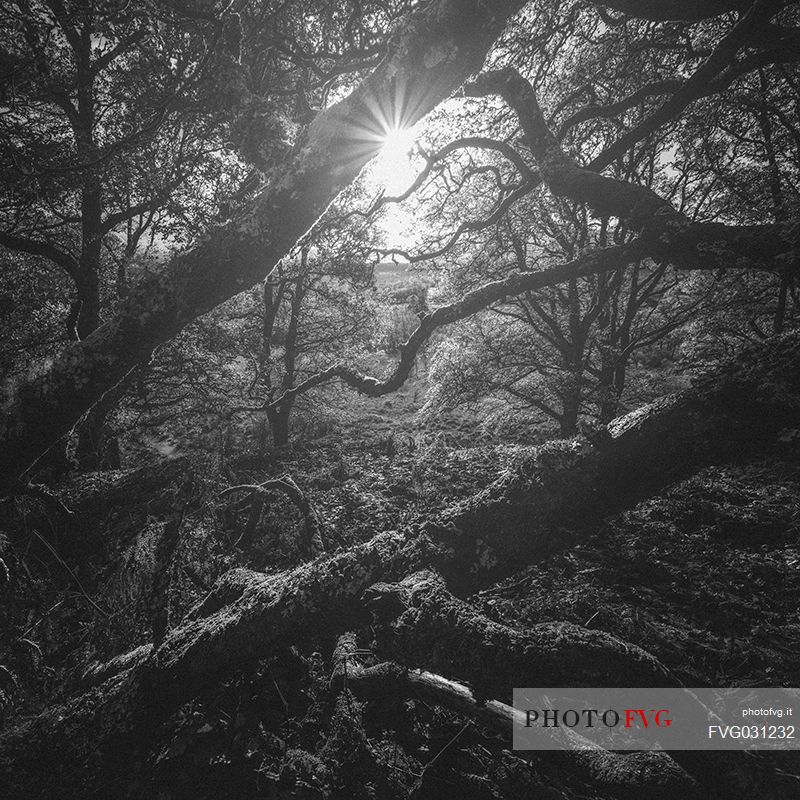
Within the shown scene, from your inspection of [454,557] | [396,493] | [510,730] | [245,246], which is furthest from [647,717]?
[396,493]

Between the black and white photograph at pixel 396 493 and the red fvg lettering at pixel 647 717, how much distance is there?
0.01 meters

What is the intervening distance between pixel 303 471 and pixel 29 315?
622cm

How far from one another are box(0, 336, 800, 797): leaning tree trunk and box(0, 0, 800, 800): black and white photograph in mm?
18

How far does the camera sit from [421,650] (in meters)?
2.10

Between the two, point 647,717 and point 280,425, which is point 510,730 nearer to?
point 647,717

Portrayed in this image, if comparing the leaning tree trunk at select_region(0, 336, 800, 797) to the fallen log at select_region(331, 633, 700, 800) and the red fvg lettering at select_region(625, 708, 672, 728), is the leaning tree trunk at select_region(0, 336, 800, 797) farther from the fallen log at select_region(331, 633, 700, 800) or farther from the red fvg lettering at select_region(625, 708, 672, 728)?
the red fvg lettering at select_region(625, 708, 672, 728)

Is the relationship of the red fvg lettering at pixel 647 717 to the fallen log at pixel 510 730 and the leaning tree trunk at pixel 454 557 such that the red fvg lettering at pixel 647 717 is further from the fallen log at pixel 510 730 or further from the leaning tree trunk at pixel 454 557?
the leaning tree trunk at pixel 454 557

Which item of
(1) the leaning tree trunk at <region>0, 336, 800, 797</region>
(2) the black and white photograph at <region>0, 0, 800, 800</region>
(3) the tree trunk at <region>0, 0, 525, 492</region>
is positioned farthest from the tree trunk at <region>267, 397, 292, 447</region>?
(1) the leaning tree trunk at <region>0, 336, 800, 797</region>

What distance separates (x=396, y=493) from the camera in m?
6.94

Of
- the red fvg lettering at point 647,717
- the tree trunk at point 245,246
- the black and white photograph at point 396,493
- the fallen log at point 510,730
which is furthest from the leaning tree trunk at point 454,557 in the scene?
the tree trunk at point 245,246

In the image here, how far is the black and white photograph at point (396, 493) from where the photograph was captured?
2.04 metres

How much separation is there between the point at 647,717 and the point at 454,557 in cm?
120

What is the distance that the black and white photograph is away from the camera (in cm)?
204

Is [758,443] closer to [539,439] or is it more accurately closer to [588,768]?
[588,768]
